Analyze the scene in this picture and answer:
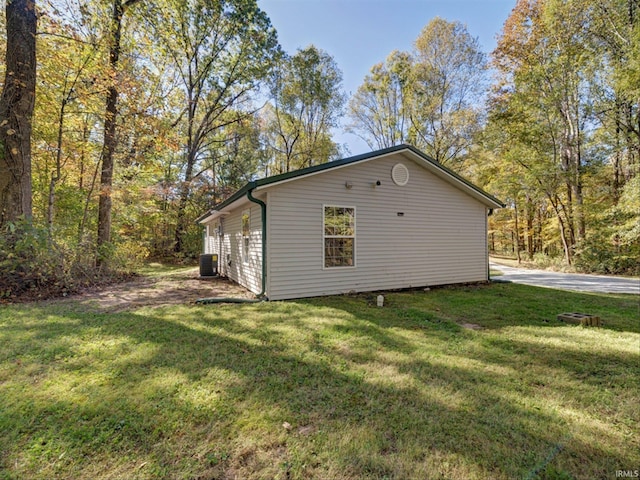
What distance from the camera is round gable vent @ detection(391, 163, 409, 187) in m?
7.18

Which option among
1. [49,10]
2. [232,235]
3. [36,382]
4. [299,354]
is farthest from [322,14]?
[36,382]

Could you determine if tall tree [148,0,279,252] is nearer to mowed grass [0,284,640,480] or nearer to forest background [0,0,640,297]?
forest background [0,0,640,297]

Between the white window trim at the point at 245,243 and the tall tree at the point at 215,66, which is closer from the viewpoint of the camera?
the white window trim at the point at 245,243

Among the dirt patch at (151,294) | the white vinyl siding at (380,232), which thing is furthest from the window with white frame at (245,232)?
the white vinyl siding at (380,232)

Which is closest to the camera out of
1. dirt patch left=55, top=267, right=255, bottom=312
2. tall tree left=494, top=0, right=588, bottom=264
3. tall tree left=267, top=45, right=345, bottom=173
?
dirt patch left=55, top=267, right=255, bottom=312

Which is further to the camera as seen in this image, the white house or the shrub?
the white house

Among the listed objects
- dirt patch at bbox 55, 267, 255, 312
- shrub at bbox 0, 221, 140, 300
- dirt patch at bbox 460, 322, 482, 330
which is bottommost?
dirt patch at bbox 460, 322, 482, 330

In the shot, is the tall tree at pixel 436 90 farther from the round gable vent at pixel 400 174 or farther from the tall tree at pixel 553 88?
the round gable vent at pixel 400 174

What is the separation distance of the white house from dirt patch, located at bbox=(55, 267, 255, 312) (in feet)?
2.07

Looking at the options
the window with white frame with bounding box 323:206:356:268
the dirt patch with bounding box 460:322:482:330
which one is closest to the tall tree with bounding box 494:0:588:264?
the window with white frame with bounding box 323:206:356:268

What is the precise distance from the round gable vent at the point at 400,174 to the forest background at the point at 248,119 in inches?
306

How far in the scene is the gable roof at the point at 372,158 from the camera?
5618mm

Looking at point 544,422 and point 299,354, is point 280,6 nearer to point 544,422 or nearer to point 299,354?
point 299,354

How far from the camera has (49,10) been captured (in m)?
6.51
